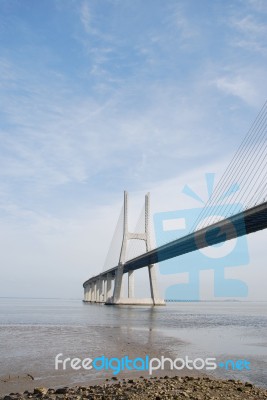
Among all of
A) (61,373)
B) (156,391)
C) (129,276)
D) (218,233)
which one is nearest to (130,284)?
(129,276)

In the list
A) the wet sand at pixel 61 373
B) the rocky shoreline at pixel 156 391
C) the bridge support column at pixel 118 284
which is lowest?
the rocky shoreline at pixel 156 391

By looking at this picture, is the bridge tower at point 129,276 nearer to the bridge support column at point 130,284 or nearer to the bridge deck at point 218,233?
the bridge support column at point 130,284

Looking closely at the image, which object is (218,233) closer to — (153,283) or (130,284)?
(153,283)

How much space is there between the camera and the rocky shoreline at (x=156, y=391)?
9008 millimetres

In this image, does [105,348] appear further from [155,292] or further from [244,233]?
[155,292]

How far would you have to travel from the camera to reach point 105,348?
19.0 metres

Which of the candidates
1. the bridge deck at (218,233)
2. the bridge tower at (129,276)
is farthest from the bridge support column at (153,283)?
the bridge deck at (218,233)

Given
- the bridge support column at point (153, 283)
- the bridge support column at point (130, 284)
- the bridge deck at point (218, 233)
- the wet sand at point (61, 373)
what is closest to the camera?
the wet sand at point (61, 373)

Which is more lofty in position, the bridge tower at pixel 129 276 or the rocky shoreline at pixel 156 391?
the bridge tower at pixel 129 276

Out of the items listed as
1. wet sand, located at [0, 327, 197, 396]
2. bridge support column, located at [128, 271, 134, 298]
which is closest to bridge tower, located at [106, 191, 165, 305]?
bridge support column, located at [128, 271, 134, 298]

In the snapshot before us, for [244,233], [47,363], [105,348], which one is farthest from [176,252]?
[47,363]

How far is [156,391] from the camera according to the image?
941cm

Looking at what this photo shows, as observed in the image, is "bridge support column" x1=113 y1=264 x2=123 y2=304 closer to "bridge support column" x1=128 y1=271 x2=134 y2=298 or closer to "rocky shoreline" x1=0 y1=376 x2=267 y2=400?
"bridge support column" x1=128 y1=271 x2=134 y2=298

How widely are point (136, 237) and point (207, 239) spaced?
35708mm
